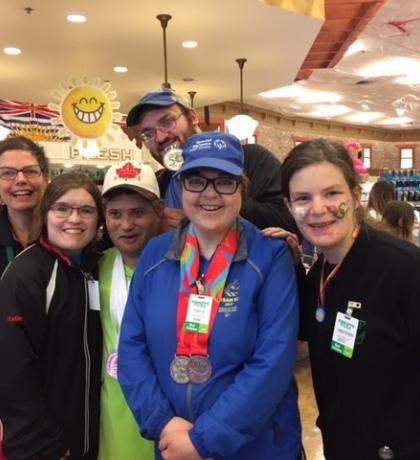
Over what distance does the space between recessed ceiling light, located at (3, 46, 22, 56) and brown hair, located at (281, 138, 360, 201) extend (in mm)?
5131

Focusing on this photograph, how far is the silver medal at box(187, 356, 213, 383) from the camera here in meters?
1.47

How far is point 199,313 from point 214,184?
0.40 meters

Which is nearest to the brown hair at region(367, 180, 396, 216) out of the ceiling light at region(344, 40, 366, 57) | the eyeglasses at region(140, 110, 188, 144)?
the ceiling light at region(344, 40, 366, 57)

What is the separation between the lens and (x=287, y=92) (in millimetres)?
11289

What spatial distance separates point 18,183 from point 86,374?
957 millimetres

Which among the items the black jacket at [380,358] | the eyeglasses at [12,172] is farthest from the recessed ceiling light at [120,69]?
the black jacket at [380,358]

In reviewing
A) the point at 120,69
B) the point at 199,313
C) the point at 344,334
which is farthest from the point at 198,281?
the point at 120,69

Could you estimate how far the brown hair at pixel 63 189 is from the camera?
190 cm

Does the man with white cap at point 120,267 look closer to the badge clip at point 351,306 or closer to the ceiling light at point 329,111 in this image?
the badge clip at point 351,306

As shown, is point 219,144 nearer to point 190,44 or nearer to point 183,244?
point 183,244

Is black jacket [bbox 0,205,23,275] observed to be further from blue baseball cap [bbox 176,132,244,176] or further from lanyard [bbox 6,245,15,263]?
Result: blue baseball cap [bbox 176,132,244,176]

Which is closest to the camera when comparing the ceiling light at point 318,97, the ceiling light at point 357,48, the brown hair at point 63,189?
the brown hair at point 63,189

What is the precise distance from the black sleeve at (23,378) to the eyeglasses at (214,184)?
2.08 ft

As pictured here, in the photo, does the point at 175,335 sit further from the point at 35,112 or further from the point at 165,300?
the point at 35,112
